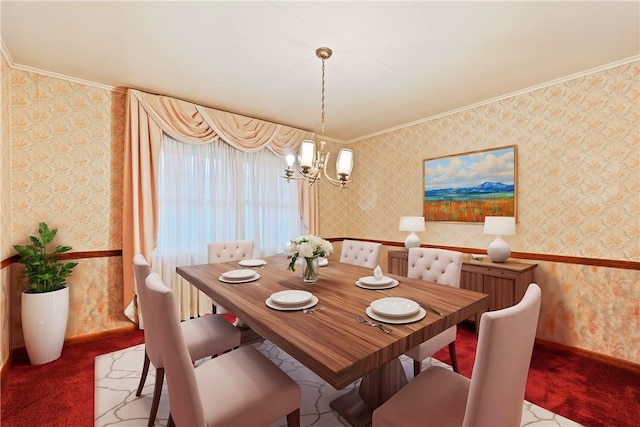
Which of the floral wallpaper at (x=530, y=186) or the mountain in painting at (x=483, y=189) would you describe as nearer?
the floral wallpaper at (x=530, y=186)

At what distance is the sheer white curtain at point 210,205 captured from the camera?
10.4ft

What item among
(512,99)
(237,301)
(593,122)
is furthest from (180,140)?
(593,122)

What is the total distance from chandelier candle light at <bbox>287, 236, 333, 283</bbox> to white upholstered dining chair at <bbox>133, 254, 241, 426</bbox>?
2.15 ft

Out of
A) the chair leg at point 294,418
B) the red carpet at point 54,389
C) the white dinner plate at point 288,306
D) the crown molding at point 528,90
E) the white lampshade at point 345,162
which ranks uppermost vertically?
the crown molding at point 528,90

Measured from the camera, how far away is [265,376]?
1327mm

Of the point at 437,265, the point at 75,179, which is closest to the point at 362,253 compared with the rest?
the point at 437,265

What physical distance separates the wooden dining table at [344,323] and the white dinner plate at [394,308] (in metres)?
0.05

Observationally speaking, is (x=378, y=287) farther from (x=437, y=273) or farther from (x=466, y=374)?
(x=466, y=374)

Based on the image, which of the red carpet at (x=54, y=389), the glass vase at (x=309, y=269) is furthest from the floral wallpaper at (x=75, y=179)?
the glass vase at (x=309, y=269)

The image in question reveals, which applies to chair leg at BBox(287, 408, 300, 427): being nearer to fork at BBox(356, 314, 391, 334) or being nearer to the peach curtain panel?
fork at BBox(356, 314, 391, 334)

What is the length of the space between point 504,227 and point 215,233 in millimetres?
3124

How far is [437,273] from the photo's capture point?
2.24 meters

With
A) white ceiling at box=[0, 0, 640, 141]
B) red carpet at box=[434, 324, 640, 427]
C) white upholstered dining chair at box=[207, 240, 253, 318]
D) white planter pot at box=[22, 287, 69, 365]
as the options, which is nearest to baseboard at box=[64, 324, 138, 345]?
white planter pot at box=[22, 287, 69, 365]

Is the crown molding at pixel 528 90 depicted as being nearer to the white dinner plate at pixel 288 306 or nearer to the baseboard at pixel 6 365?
the white dinner plate at pixel 288 306
